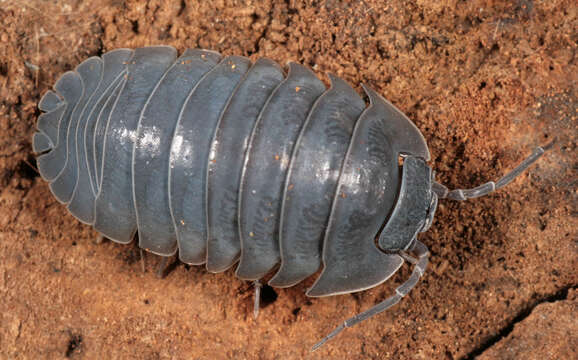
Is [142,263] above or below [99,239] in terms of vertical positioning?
below

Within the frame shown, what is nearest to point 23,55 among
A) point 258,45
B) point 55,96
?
point 55,96

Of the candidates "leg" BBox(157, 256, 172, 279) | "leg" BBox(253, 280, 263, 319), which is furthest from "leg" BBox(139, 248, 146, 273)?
"leg" BBox(253, 280, 263, 319)

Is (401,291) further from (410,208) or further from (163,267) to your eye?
(163,267)

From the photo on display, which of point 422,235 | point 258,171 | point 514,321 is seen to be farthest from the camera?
point 422,235

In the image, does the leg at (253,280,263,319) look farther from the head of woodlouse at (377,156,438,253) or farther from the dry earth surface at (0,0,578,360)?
the head of woodlouse at (377,156,438,253)

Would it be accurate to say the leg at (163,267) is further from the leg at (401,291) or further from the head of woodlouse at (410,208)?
the head of woodlouse at (410,208)

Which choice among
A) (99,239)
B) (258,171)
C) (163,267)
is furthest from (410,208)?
(99,239)

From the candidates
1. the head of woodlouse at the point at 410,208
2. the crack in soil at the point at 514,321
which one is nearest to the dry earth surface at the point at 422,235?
the crack in soil at the point at 514,321

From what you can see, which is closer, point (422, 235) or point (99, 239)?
point (422, 235)

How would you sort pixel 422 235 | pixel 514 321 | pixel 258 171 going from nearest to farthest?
1. pixel 258 171
2. pixel 514 321
3. pixel 422 235
